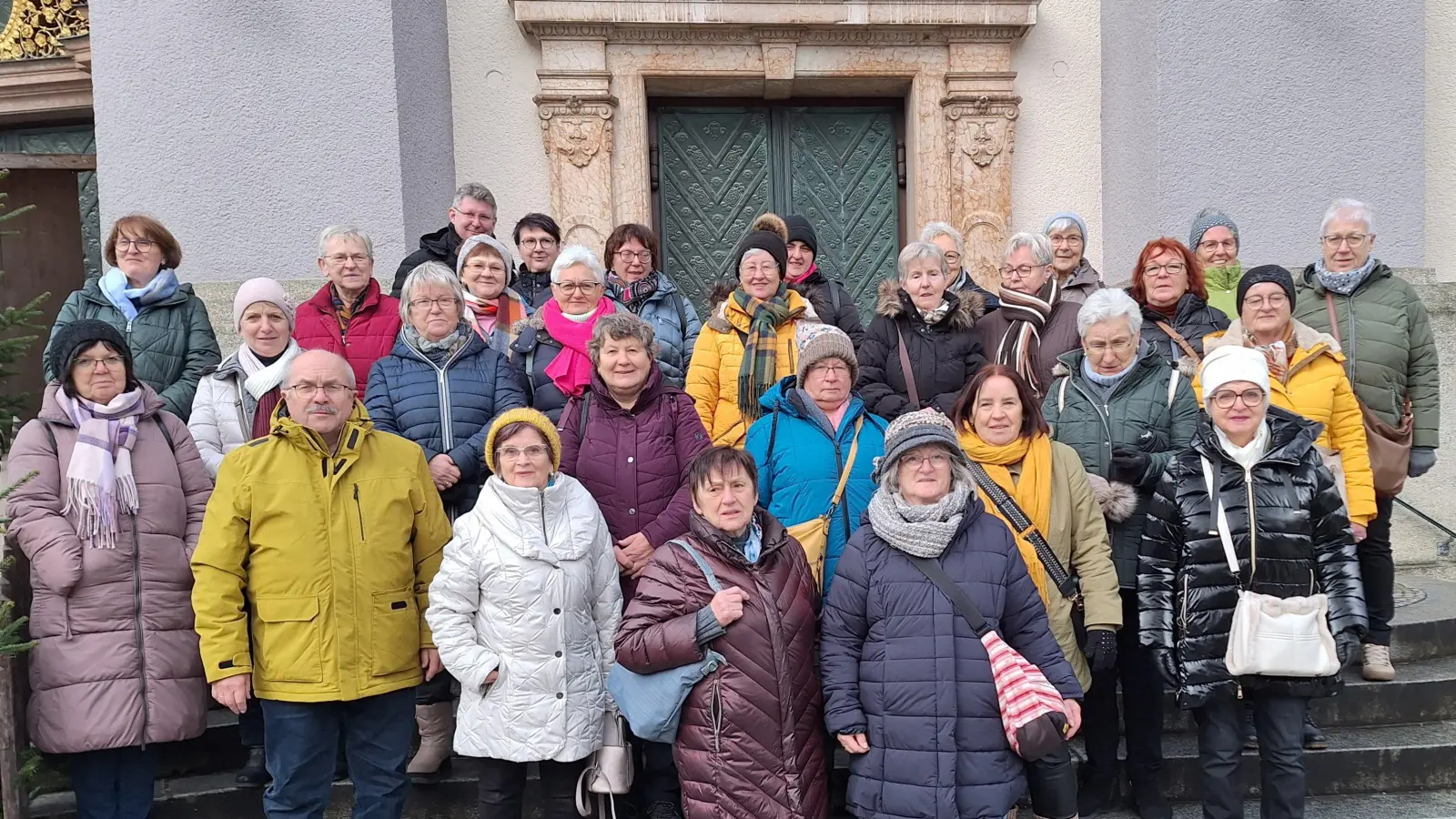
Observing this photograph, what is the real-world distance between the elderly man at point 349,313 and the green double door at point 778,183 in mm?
3360

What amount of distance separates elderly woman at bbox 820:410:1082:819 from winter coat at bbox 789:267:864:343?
160cm

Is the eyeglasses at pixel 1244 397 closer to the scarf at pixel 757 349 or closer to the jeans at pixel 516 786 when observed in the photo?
the scarf at pixel 757 349

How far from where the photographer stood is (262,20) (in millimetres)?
6355

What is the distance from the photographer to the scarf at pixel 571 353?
4219 mm

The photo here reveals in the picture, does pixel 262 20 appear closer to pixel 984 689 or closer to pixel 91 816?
pixel 91 816

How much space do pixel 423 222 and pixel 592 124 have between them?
1.33 meters

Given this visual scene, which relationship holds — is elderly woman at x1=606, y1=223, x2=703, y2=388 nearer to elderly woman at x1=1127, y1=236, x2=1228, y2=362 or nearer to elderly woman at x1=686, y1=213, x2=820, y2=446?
elderly woman at x1=686, y1=213, x2=820, y2=446

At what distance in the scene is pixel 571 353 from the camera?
424 centimetres

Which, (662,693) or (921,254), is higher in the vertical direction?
(921,254)

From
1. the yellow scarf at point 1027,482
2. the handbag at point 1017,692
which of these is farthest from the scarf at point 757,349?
Result: the handbag at point 1017,692

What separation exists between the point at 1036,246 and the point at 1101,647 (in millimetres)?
1939

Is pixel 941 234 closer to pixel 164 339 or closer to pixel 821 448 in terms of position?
pixel 821 448

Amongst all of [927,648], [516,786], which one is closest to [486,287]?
[516,786]

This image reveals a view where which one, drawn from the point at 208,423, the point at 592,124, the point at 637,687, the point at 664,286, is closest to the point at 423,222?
the point at 592,124
